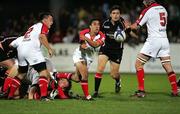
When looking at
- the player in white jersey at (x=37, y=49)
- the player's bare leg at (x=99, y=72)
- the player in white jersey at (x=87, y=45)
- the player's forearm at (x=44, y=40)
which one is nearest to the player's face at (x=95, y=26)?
the player in white jersey at (x=87, y=45)

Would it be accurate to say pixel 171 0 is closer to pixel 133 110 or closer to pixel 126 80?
pixel 126 80

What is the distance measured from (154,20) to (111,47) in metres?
1.55

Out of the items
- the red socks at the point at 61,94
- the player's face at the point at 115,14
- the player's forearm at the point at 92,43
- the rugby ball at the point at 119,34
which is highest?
the player's face at the point at 115,14

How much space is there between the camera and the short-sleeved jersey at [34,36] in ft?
42.0

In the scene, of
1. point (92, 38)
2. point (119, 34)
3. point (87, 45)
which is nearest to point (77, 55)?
point (87, 45)

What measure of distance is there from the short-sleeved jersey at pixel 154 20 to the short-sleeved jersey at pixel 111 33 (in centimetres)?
92

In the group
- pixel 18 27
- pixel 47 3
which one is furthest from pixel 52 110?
pixel 47 3

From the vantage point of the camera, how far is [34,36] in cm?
1287

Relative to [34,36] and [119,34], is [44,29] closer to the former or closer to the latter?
[34,36]

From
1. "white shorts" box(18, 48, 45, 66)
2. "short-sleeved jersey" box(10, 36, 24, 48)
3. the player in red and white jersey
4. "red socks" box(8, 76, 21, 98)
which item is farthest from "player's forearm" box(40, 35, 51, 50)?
the player in red and white jersey

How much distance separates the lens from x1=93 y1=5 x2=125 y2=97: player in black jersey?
47.2 ft

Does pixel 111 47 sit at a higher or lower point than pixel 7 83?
higher

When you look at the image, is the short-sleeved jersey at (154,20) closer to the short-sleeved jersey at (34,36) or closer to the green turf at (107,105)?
the green turf at (107,105)

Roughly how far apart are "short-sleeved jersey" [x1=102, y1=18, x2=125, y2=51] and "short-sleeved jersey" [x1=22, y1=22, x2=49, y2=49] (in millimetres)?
2182
